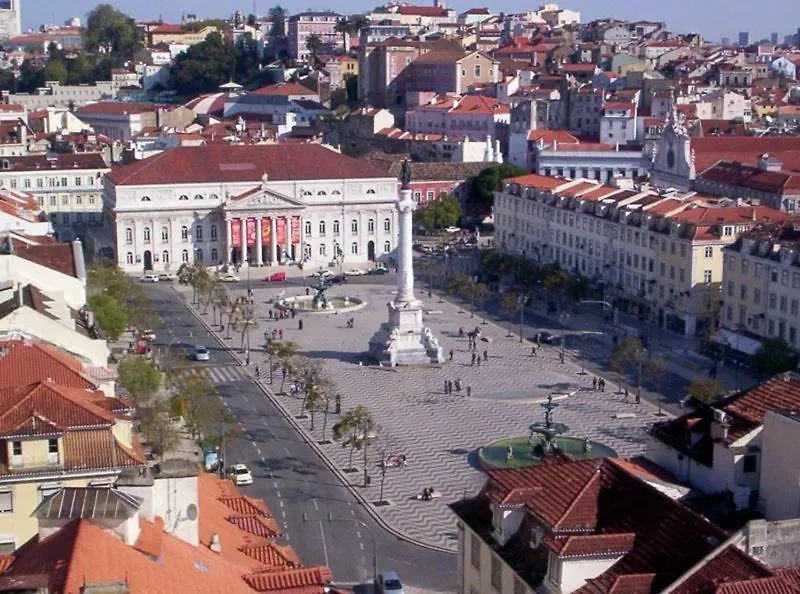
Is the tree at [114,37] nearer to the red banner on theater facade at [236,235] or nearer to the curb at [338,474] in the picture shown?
the red banner on theater facade at [236,235]

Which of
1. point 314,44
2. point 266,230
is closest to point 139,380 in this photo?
point 266,230

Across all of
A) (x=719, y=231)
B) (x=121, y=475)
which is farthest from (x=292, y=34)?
(x=121, y=475)

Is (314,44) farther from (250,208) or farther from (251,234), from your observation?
(250,208)

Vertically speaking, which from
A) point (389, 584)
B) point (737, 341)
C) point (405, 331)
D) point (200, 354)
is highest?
point (389, 584)

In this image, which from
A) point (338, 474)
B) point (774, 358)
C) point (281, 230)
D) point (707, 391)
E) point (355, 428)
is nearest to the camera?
point (338, 474)

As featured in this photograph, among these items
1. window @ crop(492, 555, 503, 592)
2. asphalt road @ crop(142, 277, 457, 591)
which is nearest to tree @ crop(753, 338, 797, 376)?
asphalt road @ crop(142, 277, 457, 591)

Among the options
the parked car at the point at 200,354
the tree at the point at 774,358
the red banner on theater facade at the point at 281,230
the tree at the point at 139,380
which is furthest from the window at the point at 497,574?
the red banner on theater facade at the point at 281,230
